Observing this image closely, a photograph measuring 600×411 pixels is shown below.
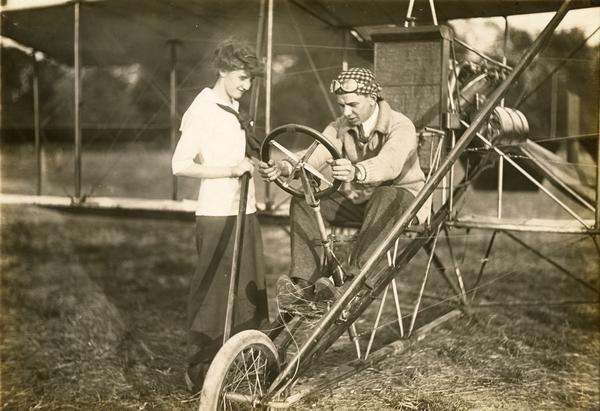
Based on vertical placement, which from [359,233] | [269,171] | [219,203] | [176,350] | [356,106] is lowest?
[176,350]

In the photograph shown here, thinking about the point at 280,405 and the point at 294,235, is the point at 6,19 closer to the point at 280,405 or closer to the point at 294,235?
the point at 294,235

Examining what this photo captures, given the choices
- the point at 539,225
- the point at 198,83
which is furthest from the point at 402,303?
the point at 198,83

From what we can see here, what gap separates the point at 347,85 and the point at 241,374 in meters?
1.81

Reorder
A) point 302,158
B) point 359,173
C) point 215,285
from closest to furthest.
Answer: point 302,158 < point 359,173 < point 215,285

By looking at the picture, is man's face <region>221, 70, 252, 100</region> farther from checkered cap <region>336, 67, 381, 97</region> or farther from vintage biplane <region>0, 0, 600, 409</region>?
checkered cap <region>336, 67, 381, 97</region>

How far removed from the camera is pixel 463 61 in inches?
201

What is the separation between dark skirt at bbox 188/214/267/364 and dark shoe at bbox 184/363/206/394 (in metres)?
0.05

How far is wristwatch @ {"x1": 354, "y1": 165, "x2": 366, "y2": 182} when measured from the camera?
3425 millimetres

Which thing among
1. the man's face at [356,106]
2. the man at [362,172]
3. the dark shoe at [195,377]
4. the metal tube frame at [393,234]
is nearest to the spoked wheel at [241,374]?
the metal tube frame at [393,234]

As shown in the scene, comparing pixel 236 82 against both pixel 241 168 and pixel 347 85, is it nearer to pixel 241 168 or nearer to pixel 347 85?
pixel 241 168

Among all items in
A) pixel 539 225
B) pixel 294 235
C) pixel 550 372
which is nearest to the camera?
pixel 294 235

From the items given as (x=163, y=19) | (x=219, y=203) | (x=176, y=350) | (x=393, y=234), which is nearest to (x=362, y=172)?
(x=393, y=234)

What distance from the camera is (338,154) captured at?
10.6ft

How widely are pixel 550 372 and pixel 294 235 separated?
231 centimetres
